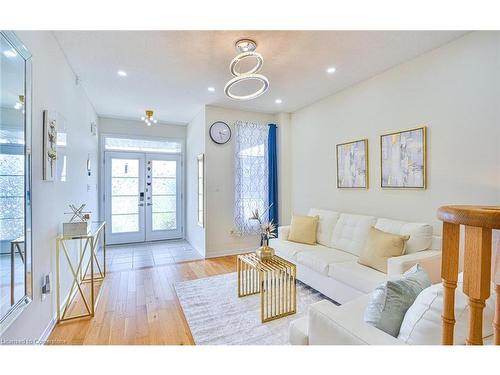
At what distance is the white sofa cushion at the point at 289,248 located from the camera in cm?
300

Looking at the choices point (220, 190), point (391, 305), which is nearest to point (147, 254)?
point (220, 190)

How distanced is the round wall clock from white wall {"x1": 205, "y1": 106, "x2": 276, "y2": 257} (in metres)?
0.06

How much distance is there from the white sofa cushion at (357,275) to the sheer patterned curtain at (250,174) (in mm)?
2176

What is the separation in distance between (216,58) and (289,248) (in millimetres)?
2436

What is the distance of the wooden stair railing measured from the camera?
0.50 meters

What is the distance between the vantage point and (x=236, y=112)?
4.42m

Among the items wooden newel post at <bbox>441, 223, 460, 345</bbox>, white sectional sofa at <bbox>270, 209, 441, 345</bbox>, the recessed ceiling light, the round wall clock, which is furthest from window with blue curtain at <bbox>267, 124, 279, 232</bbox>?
wooden newel post at <bbox>441, 223, 460, 345</bbox>

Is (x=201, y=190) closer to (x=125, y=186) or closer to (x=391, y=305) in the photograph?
(x=125, y=186)

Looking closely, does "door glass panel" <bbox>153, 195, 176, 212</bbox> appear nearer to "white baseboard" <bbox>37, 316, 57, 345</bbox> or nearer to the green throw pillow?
"white baseboard" <bbox>37, 316, 57, 345</bbox>

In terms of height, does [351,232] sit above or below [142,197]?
below

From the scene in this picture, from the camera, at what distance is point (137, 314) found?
2.33 metres
